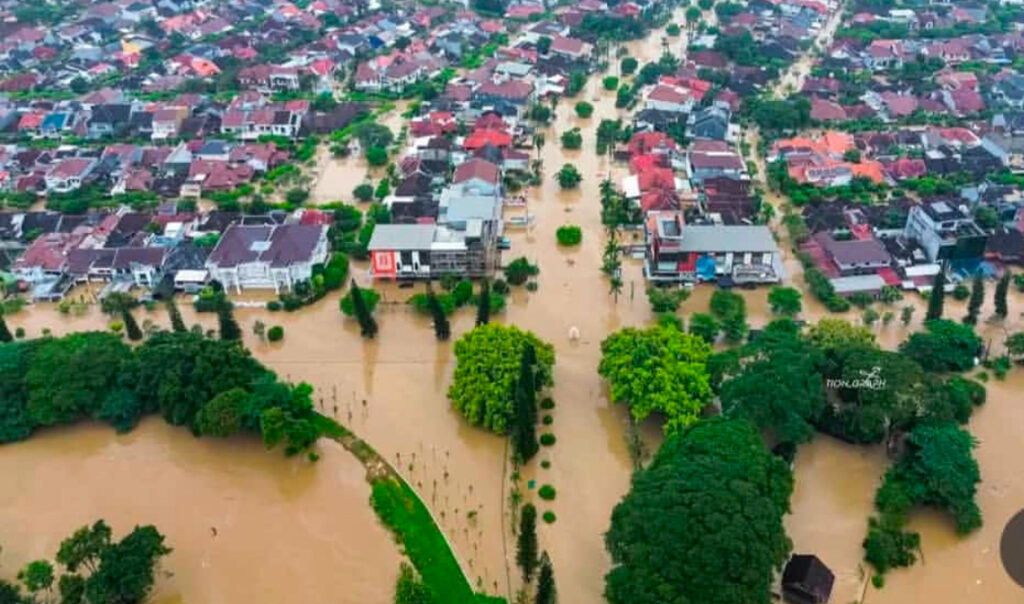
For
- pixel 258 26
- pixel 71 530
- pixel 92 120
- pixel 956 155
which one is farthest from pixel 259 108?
pixel 956 155

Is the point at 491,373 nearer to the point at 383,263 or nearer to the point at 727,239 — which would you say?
the point at 383,263

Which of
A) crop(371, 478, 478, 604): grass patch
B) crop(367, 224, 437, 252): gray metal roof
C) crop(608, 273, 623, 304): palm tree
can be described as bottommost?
crop(371, 478, 478, 604): grass patch

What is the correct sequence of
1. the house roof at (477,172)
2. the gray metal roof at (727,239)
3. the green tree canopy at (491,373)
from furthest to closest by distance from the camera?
the house roof at (477,172)
the gray metal roof at (727,239)
the green tree canopy at (491,373)

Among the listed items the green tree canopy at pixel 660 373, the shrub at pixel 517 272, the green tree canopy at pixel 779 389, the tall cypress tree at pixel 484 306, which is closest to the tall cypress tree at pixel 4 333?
the tall cypress tree at pixel 484 306

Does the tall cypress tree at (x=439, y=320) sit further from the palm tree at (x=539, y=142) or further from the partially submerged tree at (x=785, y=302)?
the palm tree at (x=539, y=142)

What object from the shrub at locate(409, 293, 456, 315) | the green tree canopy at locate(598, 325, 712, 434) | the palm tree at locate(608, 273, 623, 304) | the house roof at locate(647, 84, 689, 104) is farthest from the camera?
the house roof at locate(647, 84, 689, 104)

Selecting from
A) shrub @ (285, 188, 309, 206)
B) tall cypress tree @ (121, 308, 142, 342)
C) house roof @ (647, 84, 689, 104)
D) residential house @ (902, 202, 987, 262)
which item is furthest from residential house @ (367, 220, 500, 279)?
house roof @ (647, 84, 689, 104)

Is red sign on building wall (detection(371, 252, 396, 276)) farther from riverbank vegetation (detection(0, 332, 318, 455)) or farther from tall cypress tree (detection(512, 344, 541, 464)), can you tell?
tall cypress tree (detection(512, 344, 541, 464))
